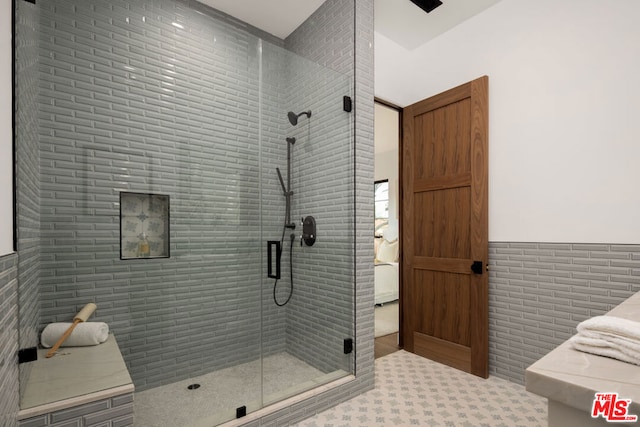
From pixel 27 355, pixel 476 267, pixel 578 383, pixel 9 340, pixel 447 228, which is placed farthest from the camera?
pixel 447 228

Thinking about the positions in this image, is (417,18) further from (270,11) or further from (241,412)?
(241,412)

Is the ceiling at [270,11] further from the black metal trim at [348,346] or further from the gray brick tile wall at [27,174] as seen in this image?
the black metal trim at [348,346]

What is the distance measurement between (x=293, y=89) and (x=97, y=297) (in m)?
1.76

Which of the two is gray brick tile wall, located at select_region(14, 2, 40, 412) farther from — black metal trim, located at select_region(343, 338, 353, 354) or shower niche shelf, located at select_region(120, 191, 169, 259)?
black metal trim, located at select_region(343, 338, 353, 354)

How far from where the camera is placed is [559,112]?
2.19m

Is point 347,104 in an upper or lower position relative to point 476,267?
upper

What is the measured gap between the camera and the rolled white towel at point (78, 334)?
1.53 meters

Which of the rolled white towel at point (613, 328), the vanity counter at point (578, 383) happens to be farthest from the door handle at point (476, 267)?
the vanity counter at point (578, 383)

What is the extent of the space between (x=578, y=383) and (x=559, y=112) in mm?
2163

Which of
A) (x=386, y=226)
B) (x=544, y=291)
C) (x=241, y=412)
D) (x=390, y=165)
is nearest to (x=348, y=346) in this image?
(x=241, y=412)

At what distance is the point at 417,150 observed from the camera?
117 inches

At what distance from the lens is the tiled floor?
1.88 metres

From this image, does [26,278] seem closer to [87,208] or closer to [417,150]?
[87,208]

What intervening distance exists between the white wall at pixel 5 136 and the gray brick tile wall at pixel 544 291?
2.87m
